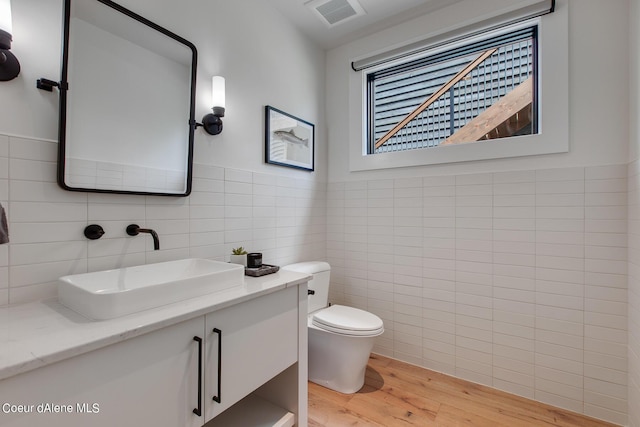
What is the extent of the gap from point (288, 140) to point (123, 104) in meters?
1.08

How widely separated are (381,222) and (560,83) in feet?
4.44

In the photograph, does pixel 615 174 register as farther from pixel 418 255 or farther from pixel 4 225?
pixel 4 225

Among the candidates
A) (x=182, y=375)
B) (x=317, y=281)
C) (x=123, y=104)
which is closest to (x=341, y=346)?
(x=317, y=281)

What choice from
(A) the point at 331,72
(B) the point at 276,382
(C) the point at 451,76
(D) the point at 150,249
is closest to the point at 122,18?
(D) the point at 150,249

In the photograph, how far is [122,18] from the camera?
4.33 ft

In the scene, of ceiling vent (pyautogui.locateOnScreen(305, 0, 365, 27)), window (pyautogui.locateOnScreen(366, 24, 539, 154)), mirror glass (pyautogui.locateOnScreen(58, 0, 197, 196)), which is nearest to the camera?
mirror glass (pyautogui.locateOnScreen(58, 0, 197, 196))

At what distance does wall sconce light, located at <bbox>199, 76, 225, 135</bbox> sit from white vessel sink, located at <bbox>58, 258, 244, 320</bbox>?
710mm

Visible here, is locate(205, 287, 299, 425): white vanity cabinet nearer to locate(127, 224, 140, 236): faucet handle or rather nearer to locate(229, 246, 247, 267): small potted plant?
→ locate(229, 246, 247, 267): small potted plant

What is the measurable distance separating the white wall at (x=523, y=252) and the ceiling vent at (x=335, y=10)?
1.00 ft

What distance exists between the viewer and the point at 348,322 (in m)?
1.85

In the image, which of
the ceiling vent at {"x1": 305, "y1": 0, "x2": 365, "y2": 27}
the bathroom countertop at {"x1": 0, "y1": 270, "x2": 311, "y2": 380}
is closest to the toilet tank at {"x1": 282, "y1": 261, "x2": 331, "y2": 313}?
the bathroom countertop at {"x1": 0, "y1": 270, "x2": 311, "y2": 380}

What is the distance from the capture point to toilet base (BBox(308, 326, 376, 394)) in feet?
5.94

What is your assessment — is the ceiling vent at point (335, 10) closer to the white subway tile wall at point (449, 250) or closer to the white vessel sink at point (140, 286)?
the white subway tile wall at point (449, 250)

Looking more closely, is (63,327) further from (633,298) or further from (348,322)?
(633,298)
